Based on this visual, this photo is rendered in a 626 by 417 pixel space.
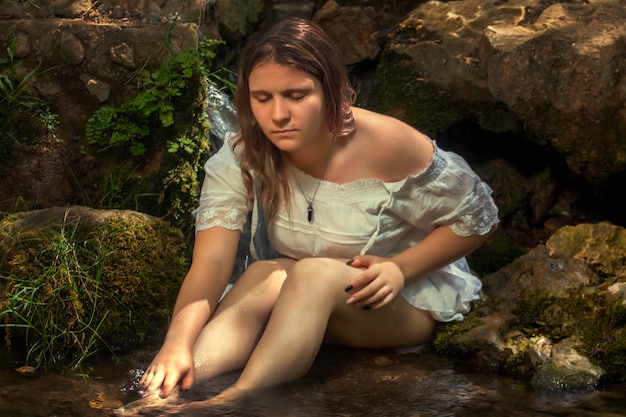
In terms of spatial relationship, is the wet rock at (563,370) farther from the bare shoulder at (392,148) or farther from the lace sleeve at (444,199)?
the bare shoulder at (392,148)

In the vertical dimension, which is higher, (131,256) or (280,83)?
(280,83)

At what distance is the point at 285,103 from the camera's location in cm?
346

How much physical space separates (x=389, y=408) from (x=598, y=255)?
5.58ft

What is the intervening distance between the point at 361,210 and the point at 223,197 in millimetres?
573

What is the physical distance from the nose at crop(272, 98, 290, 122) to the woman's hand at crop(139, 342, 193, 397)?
0.92 metres

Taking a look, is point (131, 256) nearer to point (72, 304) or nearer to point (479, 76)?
point (72, 304)

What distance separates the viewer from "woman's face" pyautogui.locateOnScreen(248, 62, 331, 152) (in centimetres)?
344

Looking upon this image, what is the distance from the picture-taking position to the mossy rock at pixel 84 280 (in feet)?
13.0

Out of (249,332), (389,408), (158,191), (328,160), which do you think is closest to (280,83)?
(328,160)

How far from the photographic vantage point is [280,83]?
3436 mm

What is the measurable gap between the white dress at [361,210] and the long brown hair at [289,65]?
58mm

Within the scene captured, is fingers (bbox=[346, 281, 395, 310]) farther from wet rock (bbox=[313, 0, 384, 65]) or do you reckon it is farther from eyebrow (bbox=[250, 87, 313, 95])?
wet rock (bbox=[313, 0, 384, 65])

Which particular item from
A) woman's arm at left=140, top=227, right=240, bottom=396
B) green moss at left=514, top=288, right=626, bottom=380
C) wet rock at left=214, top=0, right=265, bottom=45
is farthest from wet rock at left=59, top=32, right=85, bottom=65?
green moss at left=514, top=288, right=626, bottom=380

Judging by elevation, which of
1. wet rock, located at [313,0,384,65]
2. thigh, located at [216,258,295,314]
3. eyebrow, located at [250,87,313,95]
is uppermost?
wet rock, located at [313,0,384,65]
